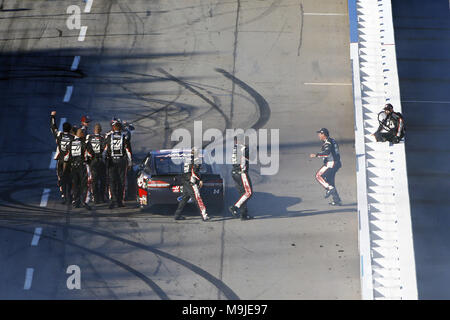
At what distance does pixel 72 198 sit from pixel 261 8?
11287 mm

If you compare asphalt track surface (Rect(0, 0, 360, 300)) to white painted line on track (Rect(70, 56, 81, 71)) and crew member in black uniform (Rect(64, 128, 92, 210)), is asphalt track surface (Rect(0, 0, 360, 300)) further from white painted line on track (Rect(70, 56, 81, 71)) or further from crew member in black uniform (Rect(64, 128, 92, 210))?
crew member in black uniform (Rect(64, 128, 92, 210))

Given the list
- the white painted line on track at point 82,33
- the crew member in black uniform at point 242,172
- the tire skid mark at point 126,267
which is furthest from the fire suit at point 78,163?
the white painted line on track at point 82,33

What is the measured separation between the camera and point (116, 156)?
16.5 metres

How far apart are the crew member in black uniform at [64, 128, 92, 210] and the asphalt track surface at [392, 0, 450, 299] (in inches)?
332

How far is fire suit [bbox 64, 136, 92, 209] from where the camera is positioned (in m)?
16.5

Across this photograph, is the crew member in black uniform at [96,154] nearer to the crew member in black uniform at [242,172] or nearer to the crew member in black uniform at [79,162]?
the crew member in black uniform at [79,162]

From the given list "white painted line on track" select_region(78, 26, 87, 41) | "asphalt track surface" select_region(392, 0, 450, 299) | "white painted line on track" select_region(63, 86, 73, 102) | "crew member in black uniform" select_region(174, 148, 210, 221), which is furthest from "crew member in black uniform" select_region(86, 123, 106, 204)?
"asphalt track surface" select_region(392, 0, 450, 299)

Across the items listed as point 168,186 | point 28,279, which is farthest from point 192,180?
point 28,279

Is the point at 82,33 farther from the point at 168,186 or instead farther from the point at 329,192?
the point at 329,192

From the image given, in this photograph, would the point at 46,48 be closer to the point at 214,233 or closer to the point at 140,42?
the point at 140,42

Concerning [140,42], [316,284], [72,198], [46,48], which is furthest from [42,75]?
[316,284]

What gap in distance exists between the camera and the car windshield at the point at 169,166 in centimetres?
→ 1639

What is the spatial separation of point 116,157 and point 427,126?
32.9 feet
